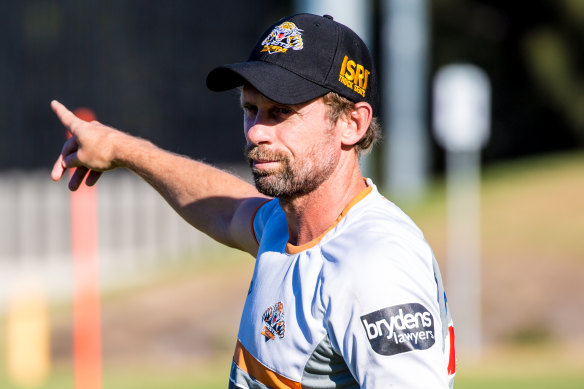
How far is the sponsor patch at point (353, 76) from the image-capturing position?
3291 millimetres

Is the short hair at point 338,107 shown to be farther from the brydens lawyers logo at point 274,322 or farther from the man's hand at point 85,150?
the man's hand at point 85,150

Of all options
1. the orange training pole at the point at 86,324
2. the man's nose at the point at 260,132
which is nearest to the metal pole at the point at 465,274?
A: the orange training pole at the point at 86,324

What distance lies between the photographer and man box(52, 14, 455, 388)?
287cm

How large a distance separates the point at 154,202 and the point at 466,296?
7.50m

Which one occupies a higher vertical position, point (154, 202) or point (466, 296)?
point (154, 202)

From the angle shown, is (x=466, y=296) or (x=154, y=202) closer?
(x=466, y=296)

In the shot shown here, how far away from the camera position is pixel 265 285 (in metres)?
3.36

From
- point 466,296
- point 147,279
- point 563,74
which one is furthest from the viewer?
point 563,74

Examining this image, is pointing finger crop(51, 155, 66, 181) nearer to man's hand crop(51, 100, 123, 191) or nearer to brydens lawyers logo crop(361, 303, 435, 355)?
man's hand crop(51, 100, 123, 191)

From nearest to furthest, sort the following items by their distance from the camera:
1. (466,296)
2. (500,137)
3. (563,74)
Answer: (466,296) → (563,74) → (500,137)

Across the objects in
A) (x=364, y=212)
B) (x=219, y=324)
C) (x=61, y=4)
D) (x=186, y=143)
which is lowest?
(x=219, y=324)

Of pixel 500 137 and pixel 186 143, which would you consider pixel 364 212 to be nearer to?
pixel 186 143

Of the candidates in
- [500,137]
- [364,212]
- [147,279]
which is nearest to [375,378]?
[364,212]

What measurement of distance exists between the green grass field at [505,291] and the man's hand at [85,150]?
5.72 m
